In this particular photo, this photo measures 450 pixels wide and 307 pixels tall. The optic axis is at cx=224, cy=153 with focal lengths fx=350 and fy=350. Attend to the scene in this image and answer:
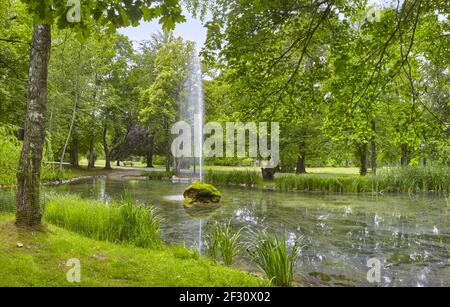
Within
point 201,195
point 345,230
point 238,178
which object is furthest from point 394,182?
point 201,195

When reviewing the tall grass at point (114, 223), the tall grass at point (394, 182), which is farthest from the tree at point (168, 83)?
the tall grass at point (114, 223)

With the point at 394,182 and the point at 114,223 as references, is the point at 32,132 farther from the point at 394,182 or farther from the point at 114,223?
the point at 394,182

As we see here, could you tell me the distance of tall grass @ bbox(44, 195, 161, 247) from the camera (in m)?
6.75

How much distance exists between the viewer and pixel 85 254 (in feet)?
17.5

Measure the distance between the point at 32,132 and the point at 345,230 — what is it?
8091 millimetres

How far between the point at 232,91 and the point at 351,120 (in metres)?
2.31

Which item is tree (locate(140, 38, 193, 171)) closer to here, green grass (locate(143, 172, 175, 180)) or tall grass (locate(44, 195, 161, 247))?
green grass (locate(143, 172, 175, 180))

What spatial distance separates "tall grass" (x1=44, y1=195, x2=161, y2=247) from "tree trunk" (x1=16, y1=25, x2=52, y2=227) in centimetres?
119

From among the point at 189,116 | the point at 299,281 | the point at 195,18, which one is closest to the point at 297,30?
the point at 195,18

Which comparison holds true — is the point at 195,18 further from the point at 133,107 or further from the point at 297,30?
the point at 133,107

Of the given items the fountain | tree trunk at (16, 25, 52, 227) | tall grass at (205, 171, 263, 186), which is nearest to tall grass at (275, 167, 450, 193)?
tall grass at (205, 171, 263, 186)
